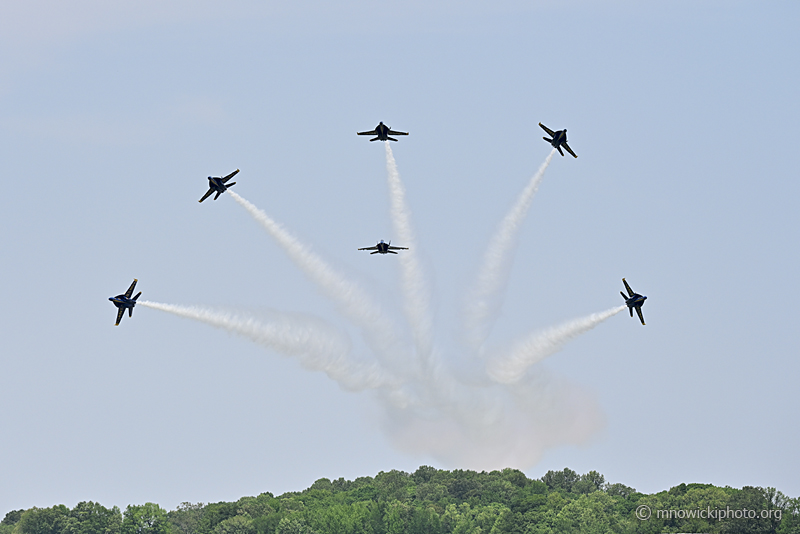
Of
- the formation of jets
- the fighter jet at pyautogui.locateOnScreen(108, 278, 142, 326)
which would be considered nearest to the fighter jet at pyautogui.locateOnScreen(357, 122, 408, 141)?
the formation of jets

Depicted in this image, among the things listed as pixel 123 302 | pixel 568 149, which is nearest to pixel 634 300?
pixel 568 149

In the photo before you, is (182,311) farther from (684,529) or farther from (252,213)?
(684,529)

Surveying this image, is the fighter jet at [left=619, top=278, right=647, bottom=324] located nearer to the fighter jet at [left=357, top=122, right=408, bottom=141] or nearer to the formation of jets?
the formation of jets

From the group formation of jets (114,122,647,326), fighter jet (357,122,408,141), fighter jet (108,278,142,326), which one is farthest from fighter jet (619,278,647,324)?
fighter jet (108,278,142,326)

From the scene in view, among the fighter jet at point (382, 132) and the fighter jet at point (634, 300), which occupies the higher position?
the fighter jet at point (382, 132)

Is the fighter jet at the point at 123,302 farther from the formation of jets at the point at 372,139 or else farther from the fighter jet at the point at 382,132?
the fighter jet at the point at 382,132

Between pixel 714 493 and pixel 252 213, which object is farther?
pixel 714 493

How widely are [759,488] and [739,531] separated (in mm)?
18632

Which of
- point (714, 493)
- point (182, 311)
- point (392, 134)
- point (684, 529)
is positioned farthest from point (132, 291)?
point (714, 493)

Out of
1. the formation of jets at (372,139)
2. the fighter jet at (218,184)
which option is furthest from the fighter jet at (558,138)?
the fighter jet at (218,184)

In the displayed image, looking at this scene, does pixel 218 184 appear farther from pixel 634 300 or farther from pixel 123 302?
pixel 634 300

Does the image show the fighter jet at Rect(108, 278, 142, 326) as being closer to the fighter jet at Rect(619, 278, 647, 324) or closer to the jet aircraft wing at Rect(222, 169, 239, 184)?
the jet aircraft wing at Rect(222, 169, 239, 184)

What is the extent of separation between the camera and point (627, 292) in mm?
152625

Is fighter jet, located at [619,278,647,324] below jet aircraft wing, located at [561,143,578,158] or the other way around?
below
